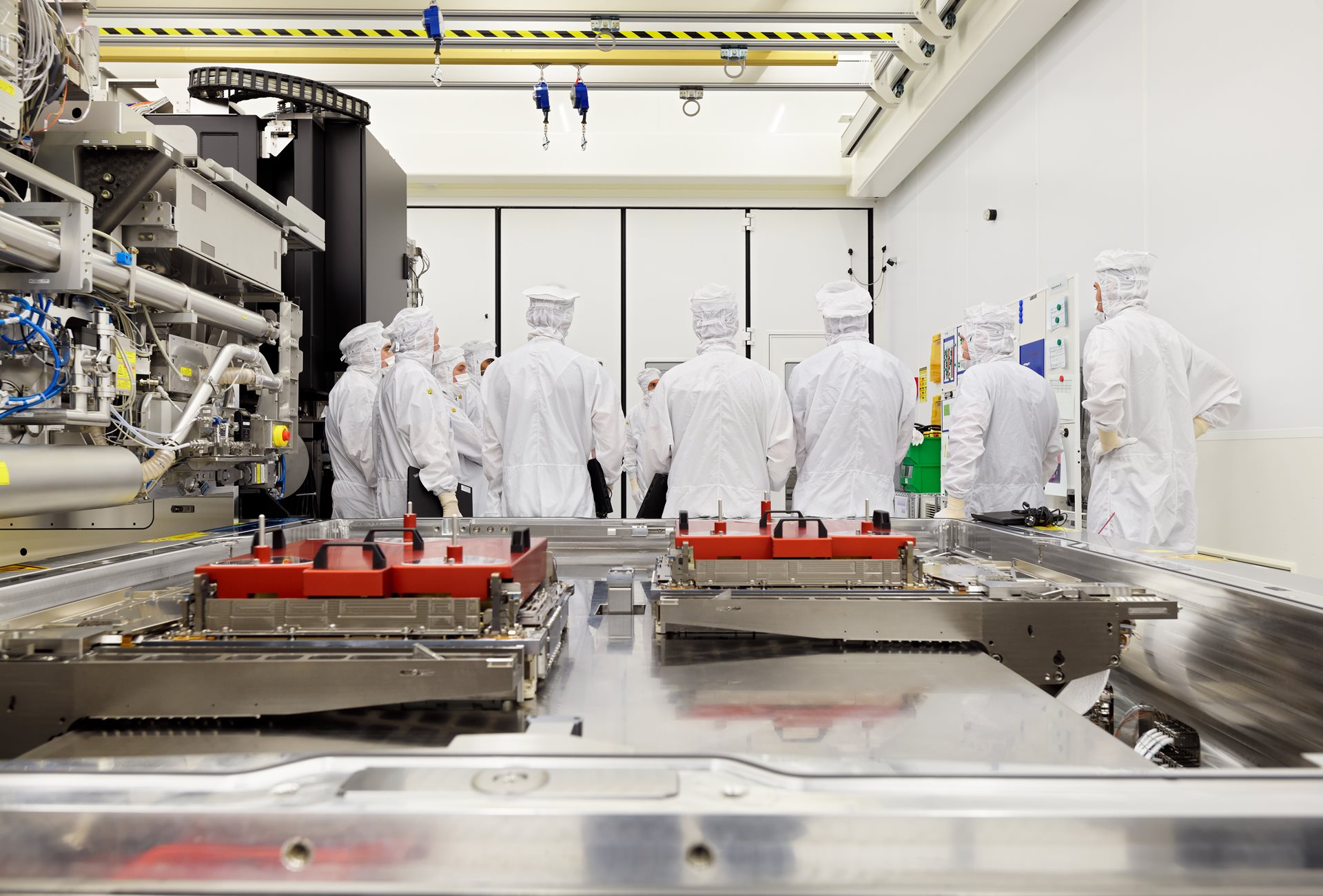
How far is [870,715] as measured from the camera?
3.05 feet

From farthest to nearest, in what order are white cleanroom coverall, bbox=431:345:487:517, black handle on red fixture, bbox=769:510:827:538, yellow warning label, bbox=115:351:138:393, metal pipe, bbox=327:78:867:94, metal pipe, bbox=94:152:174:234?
metal pipe, bbox=327:78:867:94 → white cleanroom coverall, bbox=431:345:487:517 → metal pipe, bbox=94:152:174:234 → yellow warning label, bbox=115:351:138:393 → black handle on red fixture, bbox=769:510:827:538

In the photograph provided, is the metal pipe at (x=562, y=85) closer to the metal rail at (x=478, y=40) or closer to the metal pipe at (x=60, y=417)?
the metal rail at (x=478, y=40)

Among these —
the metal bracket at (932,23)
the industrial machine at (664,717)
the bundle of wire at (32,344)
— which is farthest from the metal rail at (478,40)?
the industrial machine at (664,717)

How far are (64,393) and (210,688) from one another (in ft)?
3.94

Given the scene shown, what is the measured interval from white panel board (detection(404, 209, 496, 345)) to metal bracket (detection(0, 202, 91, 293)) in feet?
17.1

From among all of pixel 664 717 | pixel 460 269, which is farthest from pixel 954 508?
pixel 460 269

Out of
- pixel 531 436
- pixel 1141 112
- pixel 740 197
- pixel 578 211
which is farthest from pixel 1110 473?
pixel 578 211

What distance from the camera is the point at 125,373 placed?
1875 mm

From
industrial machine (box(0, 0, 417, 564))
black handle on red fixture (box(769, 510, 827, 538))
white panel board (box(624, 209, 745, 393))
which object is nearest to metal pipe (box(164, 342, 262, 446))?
industrial machine (box(0, 0, 417, 564))

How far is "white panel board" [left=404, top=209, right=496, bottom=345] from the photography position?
684 centimetres

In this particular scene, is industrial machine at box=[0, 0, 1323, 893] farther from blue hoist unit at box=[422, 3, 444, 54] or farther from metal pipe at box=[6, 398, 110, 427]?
blue hoist unit at box=[422, 3, 444, 54]

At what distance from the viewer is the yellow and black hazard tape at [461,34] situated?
436 cm

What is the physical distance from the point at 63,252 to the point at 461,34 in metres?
3.31

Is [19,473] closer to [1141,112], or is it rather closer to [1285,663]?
[1285,663]
